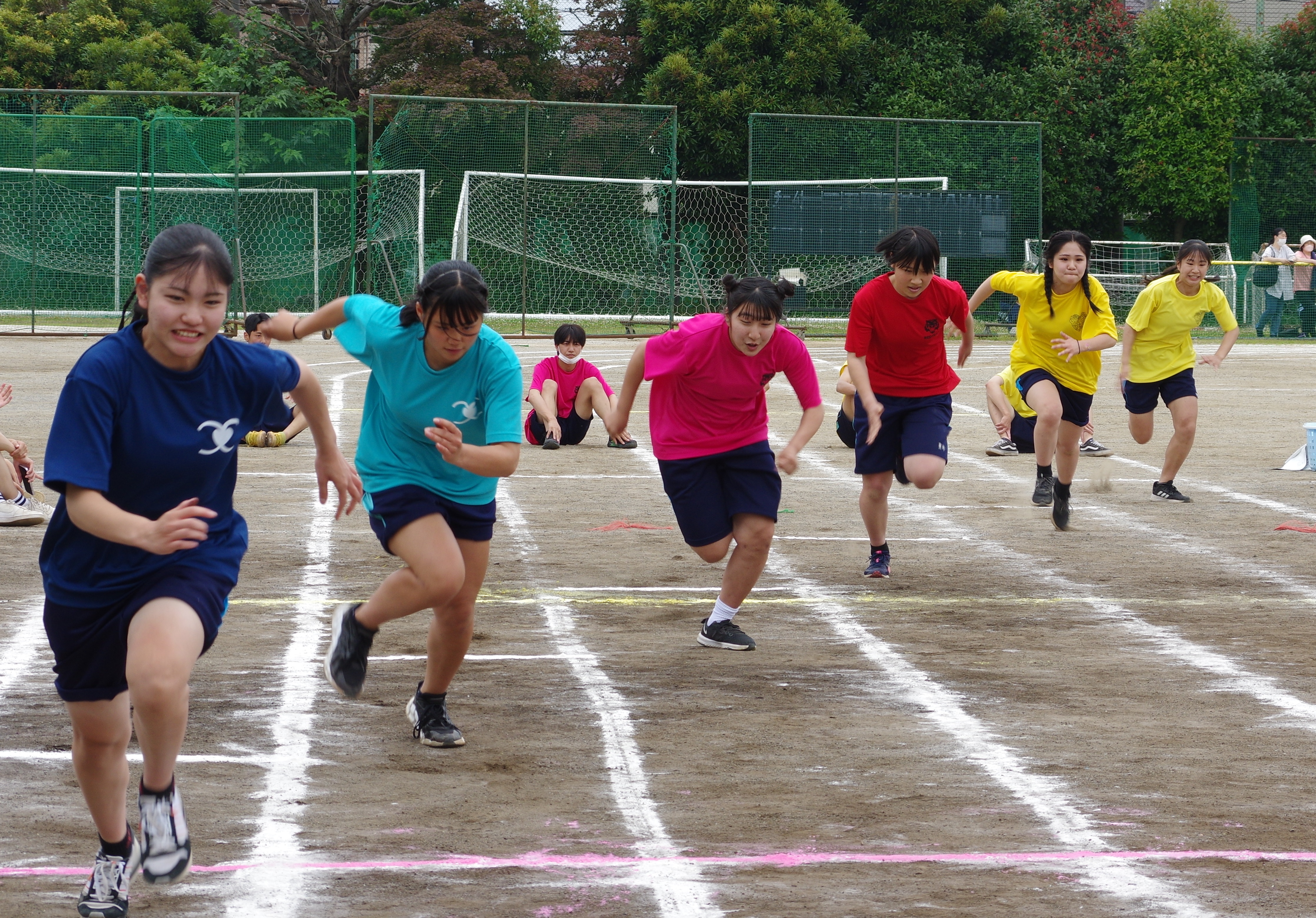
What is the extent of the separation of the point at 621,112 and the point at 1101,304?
17749 mm

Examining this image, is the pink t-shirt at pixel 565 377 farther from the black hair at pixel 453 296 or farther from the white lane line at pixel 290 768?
the black hair at pixel 453 296

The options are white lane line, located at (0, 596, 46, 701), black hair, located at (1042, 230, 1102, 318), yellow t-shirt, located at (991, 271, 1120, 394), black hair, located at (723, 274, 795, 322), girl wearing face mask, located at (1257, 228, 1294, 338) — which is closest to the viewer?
white lane line, located at (0, 596, 46, 701)

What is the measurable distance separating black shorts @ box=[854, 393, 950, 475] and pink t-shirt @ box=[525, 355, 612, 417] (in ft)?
16.6

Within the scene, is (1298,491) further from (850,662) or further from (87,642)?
(87,642)

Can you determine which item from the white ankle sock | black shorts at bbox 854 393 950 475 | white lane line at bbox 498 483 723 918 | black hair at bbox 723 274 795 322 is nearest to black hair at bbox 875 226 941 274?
black shorts at bbox 854 393 950 475

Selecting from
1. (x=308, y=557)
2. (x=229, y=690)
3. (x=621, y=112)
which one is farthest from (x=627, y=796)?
(x=621, y=112)

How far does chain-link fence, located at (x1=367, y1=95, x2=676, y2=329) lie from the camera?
82.6ft

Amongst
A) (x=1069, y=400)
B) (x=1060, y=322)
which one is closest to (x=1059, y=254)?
(x=1060, y=322)

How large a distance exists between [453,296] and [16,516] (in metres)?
5.47

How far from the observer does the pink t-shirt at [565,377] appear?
12.8 meters

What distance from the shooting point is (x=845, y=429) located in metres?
12.1

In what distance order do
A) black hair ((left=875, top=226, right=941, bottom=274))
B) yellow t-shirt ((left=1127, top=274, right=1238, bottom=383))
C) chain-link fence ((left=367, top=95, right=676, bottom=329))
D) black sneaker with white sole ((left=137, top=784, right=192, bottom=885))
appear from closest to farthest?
black sneaker with white sole ((left=137, top=784, right=192, bottom=885)) → black hair ((left=875, top=226, right=941, bottom=274)) → yellow t-shirt ((left=1127, top=274, right=1238, bottom=383)) → chain-link fence ((left=367, top=95, right=676, bottom=329))

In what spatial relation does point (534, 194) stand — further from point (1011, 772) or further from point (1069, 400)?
point (1011, 772)

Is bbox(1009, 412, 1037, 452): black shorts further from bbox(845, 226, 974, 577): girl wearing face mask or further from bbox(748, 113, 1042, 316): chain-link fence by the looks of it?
bbox(748, 113, 1042, 316): chain-link fence
